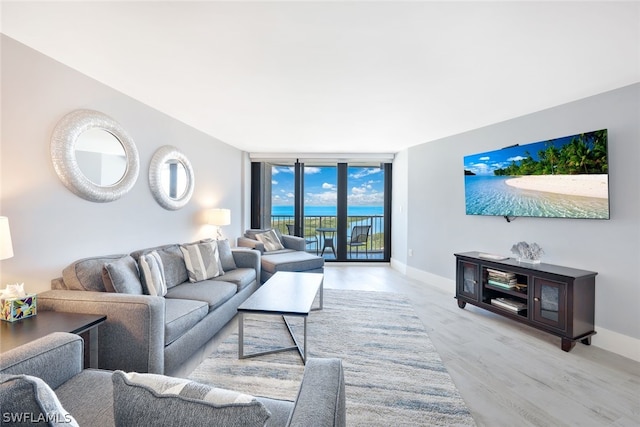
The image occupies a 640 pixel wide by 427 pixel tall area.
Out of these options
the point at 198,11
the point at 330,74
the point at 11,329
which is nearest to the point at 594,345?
the point at 330,74

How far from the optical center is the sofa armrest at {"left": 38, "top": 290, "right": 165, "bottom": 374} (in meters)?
1.81

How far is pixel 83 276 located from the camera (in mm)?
2092

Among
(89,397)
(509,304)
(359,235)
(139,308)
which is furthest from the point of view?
(359,235)

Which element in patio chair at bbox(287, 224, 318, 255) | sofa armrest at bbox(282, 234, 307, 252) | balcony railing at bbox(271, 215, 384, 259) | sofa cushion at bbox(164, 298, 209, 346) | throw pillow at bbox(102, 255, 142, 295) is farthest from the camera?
balcony railing at bbox(271, 215, 384, 259)

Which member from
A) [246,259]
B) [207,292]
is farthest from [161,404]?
[246,259]

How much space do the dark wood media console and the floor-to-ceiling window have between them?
8.96 ft

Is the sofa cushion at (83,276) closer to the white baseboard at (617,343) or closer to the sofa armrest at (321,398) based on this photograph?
the sofa armrest at (321,398)

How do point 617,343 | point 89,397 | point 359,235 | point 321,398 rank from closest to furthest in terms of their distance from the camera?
point 321,398 < point 89,397 < point 617,343 < point 359,235

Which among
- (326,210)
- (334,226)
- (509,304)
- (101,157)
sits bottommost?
(509,304)

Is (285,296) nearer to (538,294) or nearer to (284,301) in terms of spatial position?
(284,301)

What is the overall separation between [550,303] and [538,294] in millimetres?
116

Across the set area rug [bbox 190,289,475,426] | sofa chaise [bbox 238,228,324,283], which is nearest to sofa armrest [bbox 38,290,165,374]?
area rug [bbox 190,289,475,426]

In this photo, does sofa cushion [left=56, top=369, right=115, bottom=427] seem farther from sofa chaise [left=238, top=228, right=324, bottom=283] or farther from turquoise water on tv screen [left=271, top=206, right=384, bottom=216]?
turquoise water on tv screen [left=271, top=206, right=384, bottom=216]

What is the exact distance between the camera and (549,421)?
1.68m
